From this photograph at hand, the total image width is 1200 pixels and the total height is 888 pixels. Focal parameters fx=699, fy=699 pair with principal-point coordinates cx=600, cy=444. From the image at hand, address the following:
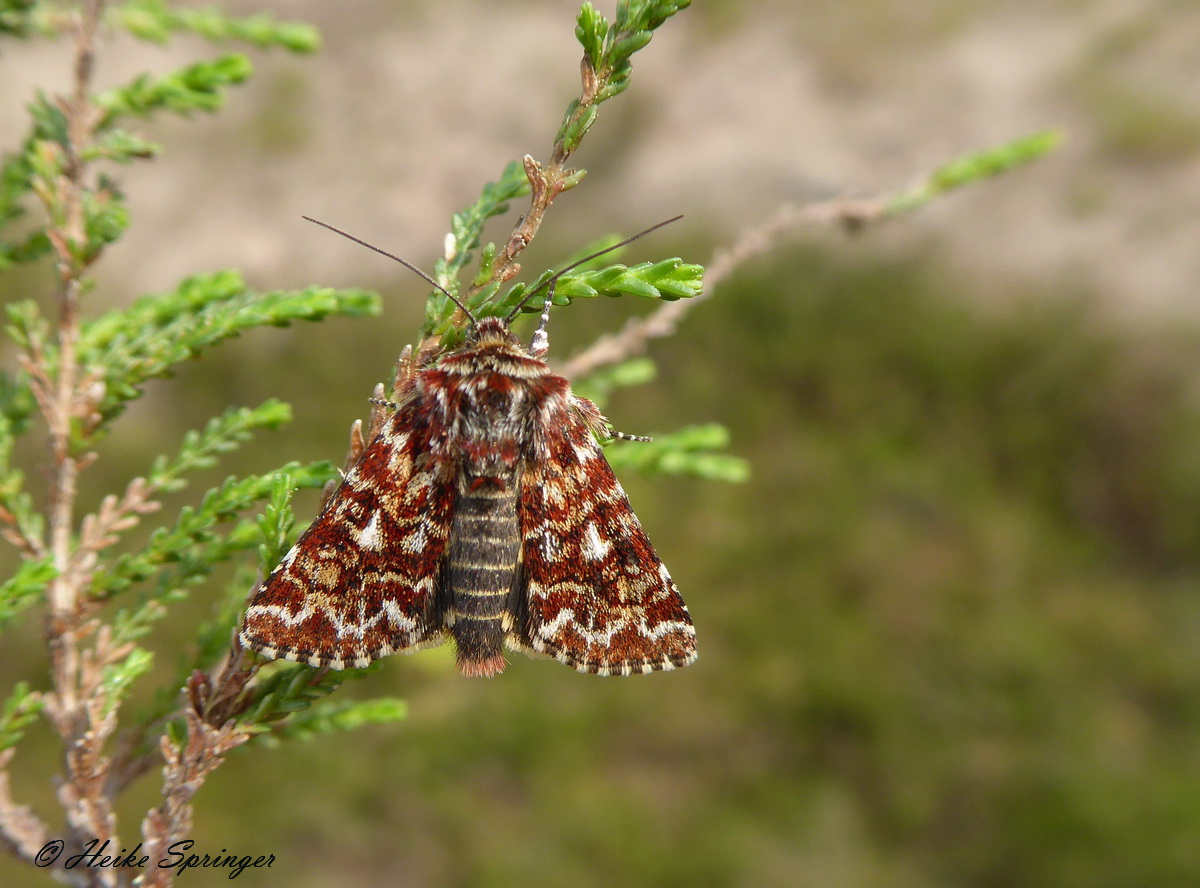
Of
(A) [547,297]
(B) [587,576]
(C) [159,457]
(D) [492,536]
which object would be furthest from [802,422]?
(C) [159,457]

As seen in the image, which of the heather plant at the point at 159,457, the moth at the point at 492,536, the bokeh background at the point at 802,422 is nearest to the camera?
the heather plant at the point at 159,457

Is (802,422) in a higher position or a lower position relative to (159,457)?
higher

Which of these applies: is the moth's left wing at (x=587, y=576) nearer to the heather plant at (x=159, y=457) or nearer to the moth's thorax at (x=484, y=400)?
the moth's thorax at (x=484, y=400)

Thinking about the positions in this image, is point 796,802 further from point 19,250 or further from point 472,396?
point 19,250

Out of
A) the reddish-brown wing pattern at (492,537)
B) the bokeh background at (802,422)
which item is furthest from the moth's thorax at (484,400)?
the bokeh background at (802,422)

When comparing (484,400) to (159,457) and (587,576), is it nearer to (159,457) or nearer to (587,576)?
(587,576)

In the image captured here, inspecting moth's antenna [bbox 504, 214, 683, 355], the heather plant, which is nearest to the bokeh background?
the heather plant
